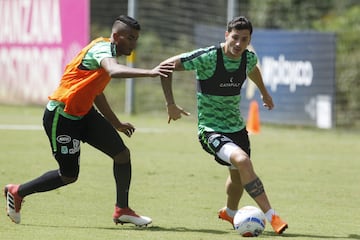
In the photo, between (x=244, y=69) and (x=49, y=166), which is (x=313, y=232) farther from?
(x=49, y=166)

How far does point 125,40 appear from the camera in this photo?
877 centimetres

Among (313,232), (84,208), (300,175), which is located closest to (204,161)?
(300,175)

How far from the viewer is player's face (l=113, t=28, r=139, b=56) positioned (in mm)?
8742

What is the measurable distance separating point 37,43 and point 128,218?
622 inches

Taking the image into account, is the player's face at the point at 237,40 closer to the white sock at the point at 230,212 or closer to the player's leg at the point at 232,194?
the player's leg at the point at 232,194

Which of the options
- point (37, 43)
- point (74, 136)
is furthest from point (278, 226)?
point (37, 43)

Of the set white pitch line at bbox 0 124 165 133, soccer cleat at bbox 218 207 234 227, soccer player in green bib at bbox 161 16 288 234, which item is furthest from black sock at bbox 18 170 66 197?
white pitch line at bbox 0 124 165 133

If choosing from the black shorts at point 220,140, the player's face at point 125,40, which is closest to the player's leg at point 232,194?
the black shorts at point 220,140

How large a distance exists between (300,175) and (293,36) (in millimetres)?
8260

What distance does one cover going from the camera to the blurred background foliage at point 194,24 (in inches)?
906

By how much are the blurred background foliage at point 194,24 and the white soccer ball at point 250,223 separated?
526 inches

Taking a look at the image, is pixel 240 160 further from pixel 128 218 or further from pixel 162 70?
pixel 128 218

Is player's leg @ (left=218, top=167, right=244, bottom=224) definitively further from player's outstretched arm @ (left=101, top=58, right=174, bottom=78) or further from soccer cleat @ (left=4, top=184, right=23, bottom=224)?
soccer cleat @ (left=4, top=184, right=23, bottom=224)

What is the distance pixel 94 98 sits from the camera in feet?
29.7
